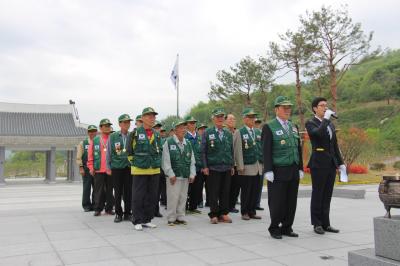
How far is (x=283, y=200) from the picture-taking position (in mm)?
4898

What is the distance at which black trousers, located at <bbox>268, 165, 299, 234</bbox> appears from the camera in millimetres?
4852

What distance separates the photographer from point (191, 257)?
3914mm

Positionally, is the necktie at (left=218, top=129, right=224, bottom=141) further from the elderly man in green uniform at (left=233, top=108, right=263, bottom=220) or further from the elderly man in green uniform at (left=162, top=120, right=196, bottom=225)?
the elderly man in green uniform at (left=162, top=120, right=196, bottom=225)

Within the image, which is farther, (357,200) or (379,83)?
(379,83)

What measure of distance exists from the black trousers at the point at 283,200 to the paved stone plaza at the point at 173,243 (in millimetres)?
229

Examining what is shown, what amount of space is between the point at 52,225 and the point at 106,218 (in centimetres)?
94

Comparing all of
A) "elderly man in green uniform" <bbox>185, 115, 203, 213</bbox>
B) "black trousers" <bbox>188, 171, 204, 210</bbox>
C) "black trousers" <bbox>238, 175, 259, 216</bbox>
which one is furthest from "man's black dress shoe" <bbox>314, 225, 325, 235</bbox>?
"black trousers" <bbox>188, 171, 204, 210</bbox>

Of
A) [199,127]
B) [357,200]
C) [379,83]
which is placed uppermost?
[379,83]

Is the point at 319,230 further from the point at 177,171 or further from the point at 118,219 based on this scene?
the point at 118,219

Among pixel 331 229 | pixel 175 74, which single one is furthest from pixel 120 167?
pixel 175 74

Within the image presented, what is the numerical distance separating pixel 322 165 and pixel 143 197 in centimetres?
251

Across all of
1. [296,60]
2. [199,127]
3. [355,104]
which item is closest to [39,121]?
[296,60]

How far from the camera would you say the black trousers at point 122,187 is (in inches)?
247

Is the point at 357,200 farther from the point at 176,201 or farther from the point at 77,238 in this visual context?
the point at 77,238
